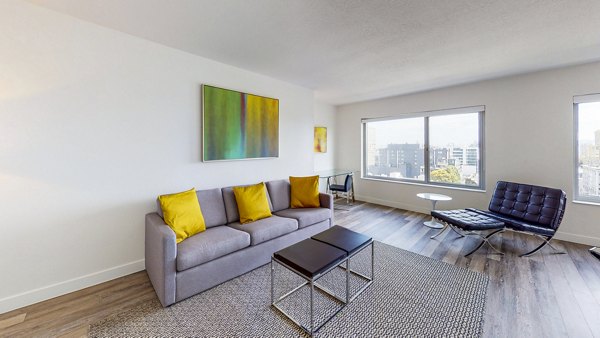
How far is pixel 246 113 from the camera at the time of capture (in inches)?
133

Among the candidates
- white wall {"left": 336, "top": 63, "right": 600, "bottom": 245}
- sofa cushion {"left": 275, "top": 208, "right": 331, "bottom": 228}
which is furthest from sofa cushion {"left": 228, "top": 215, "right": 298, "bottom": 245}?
A: white wall {"left": 336, "top": 63, "right": 600, "bottom": 245}

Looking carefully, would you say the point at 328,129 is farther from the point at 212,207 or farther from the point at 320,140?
the point at 212,207

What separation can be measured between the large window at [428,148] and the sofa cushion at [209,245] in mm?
4082

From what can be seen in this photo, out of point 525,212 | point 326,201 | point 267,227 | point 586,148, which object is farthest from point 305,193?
point 586,148

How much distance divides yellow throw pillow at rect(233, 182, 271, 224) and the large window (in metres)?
3.54

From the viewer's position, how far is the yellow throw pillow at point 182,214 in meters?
2.31

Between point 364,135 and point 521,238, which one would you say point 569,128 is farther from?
point 364,135

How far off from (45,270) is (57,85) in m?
1.64

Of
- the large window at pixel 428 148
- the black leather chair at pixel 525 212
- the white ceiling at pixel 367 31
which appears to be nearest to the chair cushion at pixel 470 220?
the black leather chair at pixel 525 212

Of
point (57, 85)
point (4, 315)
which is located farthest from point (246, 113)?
point (4, 315)

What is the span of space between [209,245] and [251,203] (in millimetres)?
850

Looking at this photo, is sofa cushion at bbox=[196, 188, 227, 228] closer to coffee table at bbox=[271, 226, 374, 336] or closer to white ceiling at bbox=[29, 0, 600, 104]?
coffee table at bbox=[271, 226, 374, 336]

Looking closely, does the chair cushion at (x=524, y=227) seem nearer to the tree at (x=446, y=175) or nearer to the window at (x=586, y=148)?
the window at (x=586, y=148)

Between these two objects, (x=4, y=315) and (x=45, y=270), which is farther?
(x=45, y=270)
